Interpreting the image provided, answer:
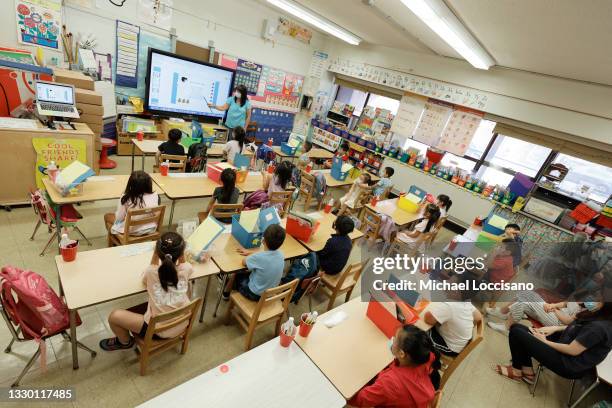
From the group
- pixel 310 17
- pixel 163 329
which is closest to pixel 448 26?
pixel 310 17

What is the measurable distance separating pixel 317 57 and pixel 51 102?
6.34 metres

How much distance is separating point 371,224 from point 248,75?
16.1 ft

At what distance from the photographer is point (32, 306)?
176 centimetres

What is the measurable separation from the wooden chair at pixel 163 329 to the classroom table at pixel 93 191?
154cm

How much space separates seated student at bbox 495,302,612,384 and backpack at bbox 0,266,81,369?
4004 mm

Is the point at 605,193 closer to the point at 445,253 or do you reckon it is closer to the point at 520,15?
the point at 445,253

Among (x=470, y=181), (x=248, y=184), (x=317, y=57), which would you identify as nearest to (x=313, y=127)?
(x=317, y=57)

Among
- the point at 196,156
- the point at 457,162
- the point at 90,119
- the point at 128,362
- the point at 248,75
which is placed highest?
the point at 248,75

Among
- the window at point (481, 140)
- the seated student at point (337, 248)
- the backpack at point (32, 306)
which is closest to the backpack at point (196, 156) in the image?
the seated student at point (337, 248)

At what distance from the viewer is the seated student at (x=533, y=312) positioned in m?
3.47

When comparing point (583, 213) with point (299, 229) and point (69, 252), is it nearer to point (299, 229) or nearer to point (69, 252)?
point (299, 229)

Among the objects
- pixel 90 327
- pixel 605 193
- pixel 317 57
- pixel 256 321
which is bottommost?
pixel 90 327

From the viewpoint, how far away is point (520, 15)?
294 centimetres

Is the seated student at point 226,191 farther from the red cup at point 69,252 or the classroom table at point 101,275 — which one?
the red cup at point 69,252
